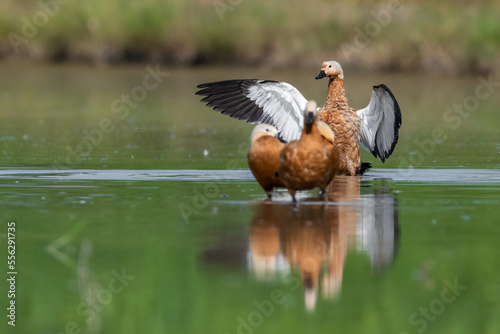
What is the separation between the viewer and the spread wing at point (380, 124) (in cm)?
1058

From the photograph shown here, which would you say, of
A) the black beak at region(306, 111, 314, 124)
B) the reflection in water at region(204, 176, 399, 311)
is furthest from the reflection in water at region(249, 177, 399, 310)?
the black beak at region(306, 111, 314, 124)

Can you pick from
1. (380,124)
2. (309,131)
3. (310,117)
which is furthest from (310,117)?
(380,124)

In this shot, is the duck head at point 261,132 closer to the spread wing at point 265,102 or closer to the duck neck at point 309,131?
the duck neck at point 309,131

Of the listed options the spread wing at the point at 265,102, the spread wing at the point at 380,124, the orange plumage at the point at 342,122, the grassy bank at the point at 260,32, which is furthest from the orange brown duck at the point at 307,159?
the grassy bank at the point at 260,32

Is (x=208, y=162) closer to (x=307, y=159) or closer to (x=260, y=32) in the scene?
(x=307, y=159)

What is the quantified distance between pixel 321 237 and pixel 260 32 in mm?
21130

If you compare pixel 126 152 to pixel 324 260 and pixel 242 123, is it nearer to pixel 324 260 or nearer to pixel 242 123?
pixel 242 123

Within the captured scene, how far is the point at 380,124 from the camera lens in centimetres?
1105

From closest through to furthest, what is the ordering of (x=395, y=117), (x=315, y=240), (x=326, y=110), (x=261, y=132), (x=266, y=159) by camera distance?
1. (x=315, y=240)
2. (x=266, y=159)
3. (x=261, y=132)
4. (x=395, y=117)
5. (x=326, y=110)

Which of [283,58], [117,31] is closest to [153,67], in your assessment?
[117,31]

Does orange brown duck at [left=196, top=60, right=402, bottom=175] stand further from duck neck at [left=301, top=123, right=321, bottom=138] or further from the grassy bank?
the grassy bank

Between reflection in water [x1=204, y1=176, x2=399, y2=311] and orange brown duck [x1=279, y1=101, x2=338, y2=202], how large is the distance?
7.6 inches

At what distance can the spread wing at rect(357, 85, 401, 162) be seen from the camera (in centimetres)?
1058

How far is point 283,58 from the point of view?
2670 cm
